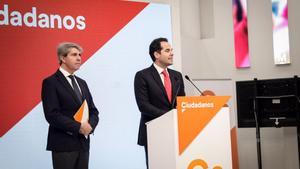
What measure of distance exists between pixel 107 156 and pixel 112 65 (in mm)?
1115

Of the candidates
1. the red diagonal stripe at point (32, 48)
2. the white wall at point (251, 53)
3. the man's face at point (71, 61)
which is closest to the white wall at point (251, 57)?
the white wall at point (251, 53)

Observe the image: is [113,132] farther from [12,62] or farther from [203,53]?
[203,53]

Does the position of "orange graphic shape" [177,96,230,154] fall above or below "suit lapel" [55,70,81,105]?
below

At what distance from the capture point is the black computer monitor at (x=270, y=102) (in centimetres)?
537

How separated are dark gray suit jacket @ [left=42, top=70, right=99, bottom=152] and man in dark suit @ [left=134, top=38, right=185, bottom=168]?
2.04ft

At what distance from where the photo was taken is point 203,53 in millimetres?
6914

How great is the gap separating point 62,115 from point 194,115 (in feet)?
4.41

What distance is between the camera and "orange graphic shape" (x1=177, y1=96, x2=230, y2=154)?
3.32 meters

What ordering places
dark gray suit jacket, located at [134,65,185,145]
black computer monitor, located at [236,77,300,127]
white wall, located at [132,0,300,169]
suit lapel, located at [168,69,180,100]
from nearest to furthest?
dark gray suit jacket, located at [134,65,185,145] < suit lapel, located at [168,69,180,100] < black computer monitor, located at [236,77,300,127] < white wall, located at [132,0,300,169]

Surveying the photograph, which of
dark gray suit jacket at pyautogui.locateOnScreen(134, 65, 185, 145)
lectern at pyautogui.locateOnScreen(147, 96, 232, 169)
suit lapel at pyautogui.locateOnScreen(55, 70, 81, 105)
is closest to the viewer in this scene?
lectern at pyautogui.locateOnScreen(147, 96, 232, 169)

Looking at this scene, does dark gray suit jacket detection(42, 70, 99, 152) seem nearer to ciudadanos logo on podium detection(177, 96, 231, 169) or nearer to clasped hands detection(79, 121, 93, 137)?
clasped hands detection(79, 121, 93, 137)

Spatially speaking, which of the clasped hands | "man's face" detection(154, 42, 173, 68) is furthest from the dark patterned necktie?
"man's face" detection(154, 42, 173, 68)

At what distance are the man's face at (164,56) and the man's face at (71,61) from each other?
33.1 inches

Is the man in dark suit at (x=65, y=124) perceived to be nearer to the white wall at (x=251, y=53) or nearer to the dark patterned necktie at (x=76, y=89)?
the dark patterned necktie at (x=76, y=89)
